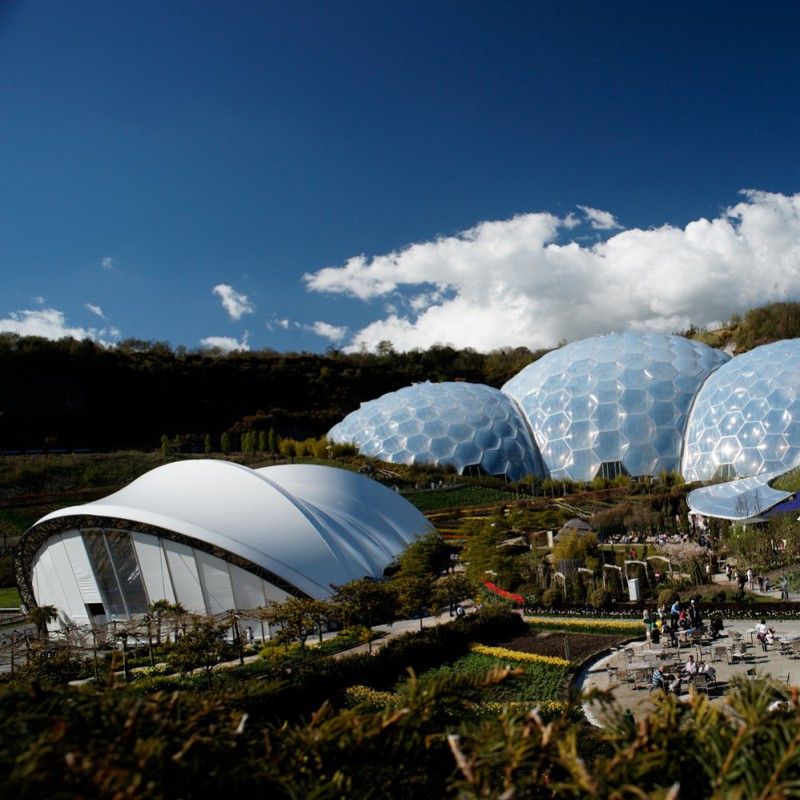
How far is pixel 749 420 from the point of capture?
125ft

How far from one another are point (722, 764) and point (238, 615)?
50.8 feet

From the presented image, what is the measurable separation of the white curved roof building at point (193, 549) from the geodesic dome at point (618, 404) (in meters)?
22.8

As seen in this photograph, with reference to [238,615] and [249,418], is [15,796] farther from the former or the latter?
[249,418]

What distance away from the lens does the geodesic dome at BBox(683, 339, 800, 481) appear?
120ft

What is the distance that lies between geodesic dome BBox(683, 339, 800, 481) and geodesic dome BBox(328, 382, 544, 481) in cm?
1059

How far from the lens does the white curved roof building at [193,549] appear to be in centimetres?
1931

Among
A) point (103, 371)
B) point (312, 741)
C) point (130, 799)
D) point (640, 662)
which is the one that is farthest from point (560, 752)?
point (103, 371)

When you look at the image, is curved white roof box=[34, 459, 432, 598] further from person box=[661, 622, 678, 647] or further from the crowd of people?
person box=[661, 622, 678, 647]

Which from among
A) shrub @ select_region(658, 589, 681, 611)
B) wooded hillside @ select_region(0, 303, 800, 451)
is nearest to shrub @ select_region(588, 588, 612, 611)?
shrub @ select_region(658, 589, 681, 611)

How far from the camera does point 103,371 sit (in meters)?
75.8

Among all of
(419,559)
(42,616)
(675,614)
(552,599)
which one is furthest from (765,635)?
(42,616)

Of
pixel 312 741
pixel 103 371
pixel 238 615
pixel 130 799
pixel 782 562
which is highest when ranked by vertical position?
pixel 103 371

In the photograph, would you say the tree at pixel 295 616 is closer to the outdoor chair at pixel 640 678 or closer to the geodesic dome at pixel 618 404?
the outdoor chair at pixel 640 678

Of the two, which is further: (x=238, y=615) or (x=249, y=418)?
(x=249, y=418)
